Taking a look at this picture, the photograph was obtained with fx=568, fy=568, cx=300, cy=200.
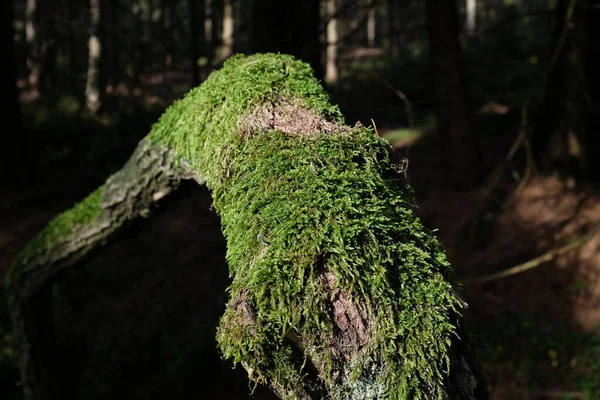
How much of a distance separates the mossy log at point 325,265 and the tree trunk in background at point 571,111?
278 inches

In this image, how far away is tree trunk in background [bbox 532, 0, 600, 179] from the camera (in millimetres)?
8148

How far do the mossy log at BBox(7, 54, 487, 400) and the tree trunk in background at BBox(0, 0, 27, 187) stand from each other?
9.03 meters

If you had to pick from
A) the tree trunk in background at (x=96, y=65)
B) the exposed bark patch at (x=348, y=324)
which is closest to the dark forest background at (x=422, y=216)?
the tree trunk in background at (x=96, y=65)

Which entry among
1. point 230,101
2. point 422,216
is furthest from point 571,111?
point 230,101

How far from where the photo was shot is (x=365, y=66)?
25672 millimetres

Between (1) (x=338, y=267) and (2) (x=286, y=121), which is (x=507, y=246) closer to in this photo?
(2) (x=286, y=121)

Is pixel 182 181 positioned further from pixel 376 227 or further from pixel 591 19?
pixel 591 19

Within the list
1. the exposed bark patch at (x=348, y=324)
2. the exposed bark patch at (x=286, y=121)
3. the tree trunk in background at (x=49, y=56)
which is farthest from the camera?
the tree trunk in background at (x=49, y=56)

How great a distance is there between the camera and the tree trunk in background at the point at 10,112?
384 inches

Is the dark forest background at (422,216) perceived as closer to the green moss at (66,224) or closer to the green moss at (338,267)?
the green moss at (66,224)

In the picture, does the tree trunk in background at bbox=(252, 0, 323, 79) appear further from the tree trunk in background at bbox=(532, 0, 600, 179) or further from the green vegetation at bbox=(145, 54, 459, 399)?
the green vegetation at bbox=(145, 54, 459, 399)

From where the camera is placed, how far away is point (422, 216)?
30.1 feet

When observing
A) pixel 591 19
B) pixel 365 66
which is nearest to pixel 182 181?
pixel 591 19

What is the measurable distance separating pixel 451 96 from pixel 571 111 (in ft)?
5.98
